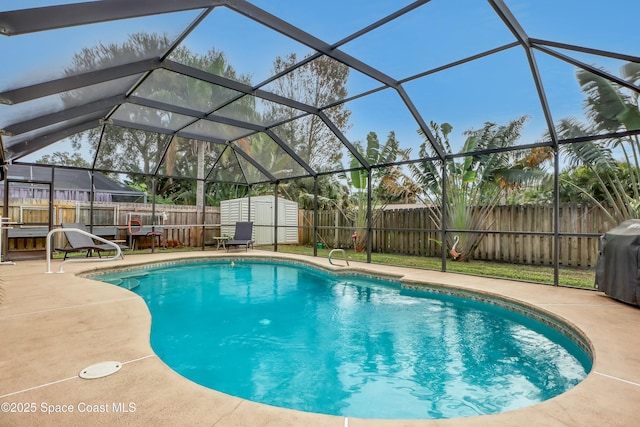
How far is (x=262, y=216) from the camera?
42.1 ft

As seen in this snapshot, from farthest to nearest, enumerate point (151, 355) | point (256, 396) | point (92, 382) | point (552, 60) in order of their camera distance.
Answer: point (552, 60), point (256, 396), point (151, 355), point (92, 382)

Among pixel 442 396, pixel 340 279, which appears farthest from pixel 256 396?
pixel 340 279

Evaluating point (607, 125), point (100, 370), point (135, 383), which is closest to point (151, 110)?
point (100, 370)

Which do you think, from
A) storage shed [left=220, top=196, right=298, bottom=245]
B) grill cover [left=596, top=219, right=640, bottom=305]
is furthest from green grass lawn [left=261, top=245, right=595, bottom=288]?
storage shed [left=220, top=196, right=298, bottom=245]

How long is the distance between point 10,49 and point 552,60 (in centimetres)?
654

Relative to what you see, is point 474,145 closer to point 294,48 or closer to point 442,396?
point 294,48

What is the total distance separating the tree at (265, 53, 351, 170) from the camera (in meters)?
5.69

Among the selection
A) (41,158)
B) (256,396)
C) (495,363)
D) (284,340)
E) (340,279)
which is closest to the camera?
(256,396)

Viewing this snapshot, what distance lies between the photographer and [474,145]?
802 centimetres

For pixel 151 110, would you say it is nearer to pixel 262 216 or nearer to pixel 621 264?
pixel 262 216

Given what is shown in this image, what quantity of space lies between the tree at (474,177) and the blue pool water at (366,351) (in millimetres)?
4007

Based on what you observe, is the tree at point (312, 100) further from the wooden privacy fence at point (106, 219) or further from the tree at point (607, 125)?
the wooden privacy fence at point (106, 219)

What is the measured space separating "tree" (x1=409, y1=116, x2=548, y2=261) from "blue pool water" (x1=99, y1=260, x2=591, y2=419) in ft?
13.1

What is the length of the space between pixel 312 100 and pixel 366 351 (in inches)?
204
